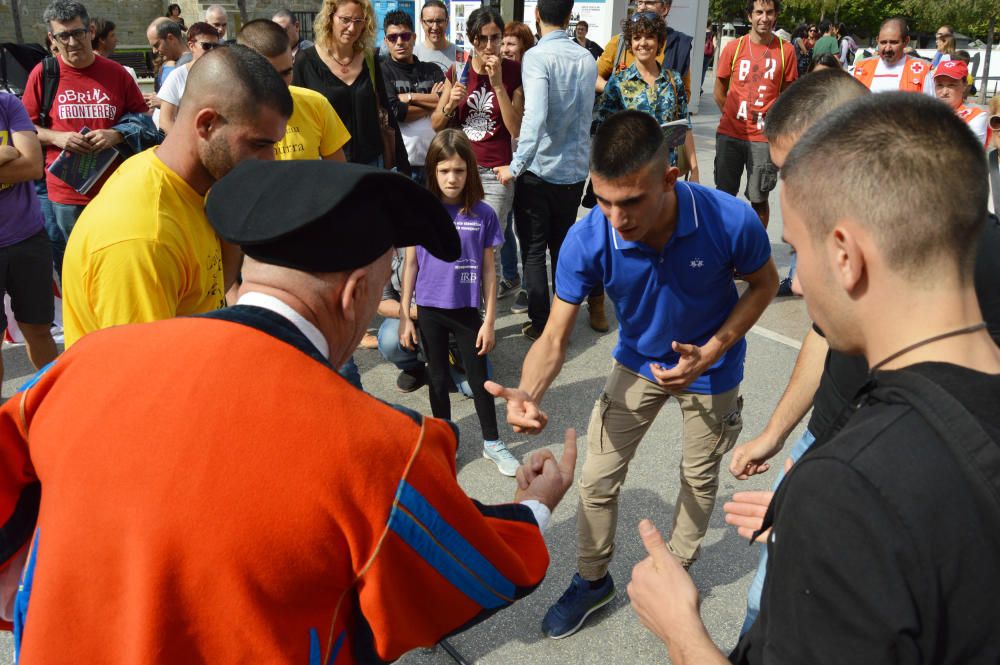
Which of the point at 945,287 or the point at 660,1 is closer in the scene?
the point at 945,287

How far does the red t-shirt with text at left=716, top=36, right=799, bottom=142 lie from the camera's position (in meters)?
6.59

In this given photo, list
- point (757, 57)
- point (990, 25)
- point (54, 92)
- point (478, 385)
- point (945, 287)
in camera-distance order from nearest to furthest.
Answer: point (945, 287) < point (478, 385) < point (54, 92) < point (757, 57) < point (990, 25)

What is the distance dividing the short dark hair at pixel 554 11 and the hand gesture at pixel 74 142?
10.5ft

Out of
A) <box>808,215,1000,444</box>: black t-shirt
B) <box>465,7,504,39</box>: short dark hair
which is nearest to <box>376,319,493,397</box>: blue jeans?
<box>465,7,504,39</box>: short dark hair

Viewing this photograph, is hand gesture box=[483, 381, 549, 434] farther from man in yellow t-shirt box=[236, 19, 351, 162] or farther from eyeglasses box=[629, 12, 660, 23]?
eyeglasses box=[629, 12, 660, 23]

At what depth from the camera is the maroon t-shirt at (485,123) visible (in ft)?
18.8

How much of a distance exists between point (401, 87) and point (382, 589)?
534 centimetres

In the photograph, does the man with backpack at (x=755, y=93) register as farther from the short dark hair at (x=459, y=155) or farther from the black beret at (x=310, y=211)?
the black beret at (x=310, y=211)

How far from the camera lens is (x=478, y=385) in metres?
4.05

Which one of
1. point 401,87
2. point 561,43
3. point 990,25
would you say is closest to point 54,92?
point 401,87

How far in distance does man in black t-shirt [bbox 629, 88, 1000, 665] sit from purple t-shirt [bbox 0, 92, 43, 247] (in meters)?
3.87

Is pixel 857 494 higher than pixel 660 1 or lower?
lower

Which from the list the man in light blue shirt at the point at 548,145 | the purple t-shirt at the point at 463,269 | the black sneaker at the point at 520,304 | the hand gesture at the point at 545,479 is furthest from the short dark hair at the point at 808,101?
the black sneaker at the point at 520,304

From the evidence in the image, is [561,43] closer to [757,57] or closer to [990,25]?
[757,57]
